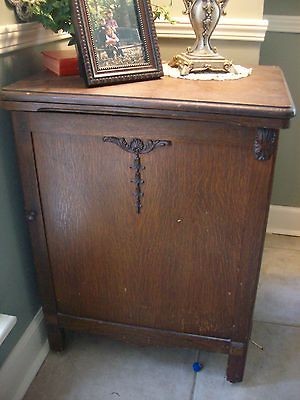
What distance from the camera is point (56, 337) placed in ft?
4.54

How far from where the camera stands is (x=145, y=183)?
3.44 feet

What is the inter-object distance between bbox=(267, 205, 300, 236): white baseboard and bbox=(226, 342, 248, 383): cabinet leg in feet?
3.11

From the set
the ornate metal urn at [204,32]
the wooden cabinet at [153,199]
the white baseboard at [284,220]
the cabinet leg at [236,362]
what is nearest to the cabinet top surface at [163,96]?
the wooden cabinet at [153,199]

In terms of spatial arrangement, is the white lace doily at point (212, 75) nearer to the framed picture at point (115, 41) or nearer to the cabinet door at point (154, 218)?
the framed picture at point (115, 41)

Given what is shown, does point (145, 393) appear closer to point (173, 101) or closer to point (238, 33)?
point (173, 101)

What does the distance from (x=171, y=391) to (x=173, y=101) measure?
86 cm

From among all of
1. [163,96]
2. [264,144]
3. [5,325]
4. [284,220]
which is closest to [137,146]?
[163,96]

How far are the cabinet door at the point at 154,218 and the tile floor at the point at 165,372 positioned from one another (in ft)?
0.64

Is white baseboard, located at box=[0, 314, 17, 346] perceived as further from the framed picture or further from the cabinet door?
the framed picture

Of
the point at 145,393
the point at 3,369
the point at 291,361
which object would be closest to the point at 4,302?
the point at 3,369

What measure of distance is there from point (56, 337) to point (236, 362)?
56 cm

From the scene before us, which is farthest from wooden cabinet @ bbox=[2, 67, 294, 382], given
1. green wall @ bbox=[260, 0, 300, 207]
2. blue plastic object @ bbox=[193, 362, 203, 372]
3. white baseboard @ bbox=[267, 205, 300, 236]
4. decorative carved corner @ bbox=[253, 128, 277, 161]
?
white baseboard @ bbox=[267, 205, 300, 236]

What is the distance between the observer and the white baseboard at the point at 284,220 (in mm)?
2051

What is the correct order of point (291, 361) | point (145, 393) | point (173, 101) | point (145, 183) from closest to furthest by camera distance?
point (173, 101) → point (145, 183) → point (145, 393) → point (291, 361)
